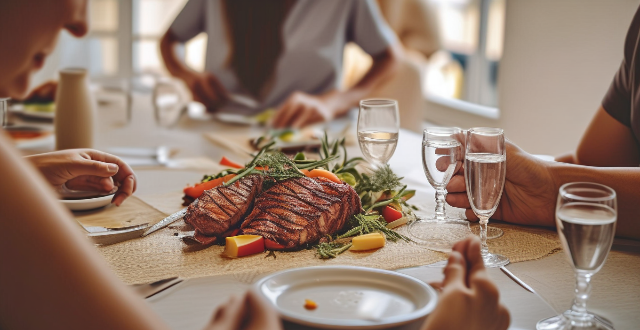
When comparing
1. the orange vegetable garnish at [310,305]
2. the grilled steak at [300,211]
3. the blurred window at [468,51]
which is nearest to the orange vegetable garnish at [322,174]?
the grilled steak at [300,211]

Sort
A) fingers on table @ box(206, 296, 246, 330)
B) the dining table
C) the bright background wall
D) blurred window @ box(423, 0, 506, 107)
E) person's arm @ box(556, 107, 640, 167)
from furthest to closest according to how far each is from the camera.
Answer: blurred window @ box(423, 0, 506, 107), the bright background wall, person's arm @ box(556, 107, 640, 167), the dining table, fingers on table @ box(206, 296, 246, 330)

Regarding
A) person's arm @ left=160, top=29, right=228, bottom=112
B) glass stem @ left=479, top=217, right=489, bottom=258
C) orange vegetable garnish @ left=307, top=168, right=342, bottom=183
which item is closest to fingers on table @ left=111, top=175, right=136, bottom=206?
orange vegetable garnish @ left=307, top=168, right=342, bottom=183

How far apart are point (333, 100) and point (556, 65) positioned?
1740mm

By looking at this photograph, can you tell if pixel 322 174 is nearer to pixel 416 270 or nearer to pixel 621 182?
pixel 416 270

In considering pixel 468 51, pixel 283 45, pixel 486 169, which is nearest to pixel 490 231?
pixel 486 169

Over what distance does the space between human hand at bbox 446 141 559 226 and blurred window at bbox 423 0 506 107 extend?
3532 millimetres

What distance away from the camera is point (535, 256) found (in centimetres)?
111

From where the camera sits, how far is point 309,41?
10.5 ft

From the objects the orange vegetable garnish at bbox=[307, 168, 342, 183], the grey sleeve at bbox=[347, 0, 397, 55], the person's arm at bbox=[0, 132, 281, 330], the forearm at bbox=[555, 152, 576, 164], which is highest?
the grey sleeve at bbox=[347, 0, 397, 55]

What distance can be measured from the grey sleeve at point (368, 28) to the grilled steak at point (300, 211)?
2142 millimetres

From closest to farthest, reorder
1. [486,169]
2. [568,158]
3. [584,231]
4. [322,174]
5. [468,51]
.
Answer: [584,231]
[486,169]
[322,174]
[568,158]
[468,51]

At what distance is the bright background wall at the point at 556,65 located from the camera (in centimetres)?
343

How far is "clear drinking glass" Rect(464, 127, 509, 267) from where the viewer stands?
Result: 3.48ft

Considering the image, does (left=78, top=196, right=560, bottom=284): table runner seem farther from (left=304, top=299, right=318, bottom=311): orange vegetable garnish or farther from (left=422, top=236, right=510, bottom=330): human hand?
(left=422, top=236, right=510, bottom=330): human hand
